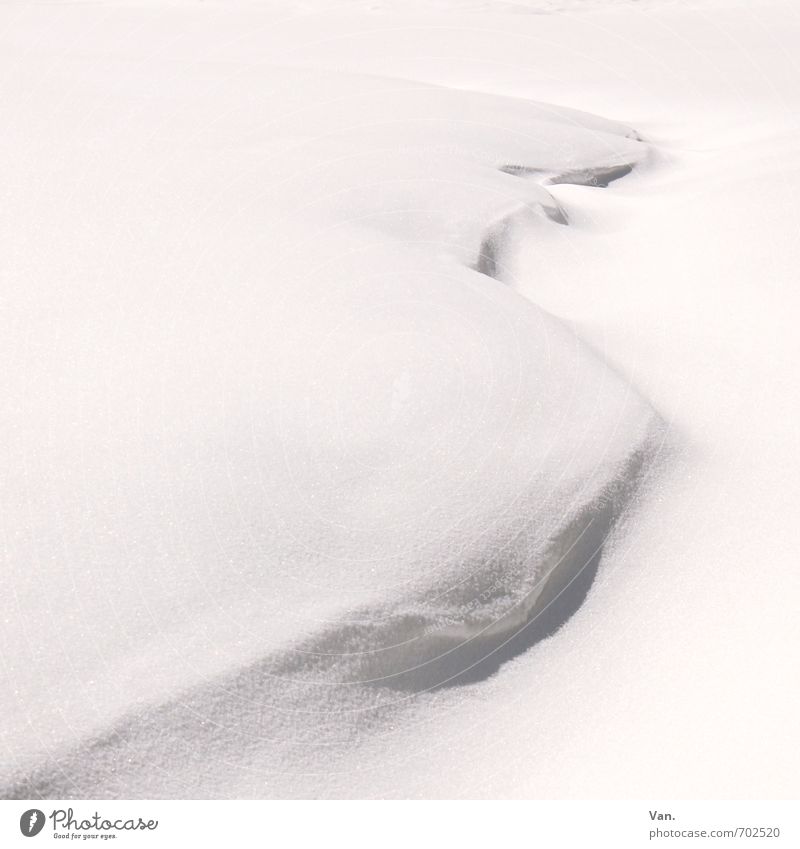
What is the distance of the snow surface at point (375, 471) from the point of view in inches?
42.8

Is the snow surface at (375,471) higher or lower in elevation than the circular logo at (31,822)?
higher

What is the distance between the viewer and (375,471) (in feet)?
4.33

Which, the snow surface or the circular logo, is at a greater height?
the snow surface

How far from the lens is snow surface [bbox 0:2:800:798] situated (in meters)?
1.09

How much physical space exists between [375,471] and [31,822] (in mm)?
613

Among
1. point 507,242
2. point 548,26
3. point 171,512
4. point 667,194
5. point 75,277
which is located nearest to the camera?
point 171,512

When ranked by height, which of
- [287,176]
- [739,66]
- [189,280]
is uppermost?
[739,66]

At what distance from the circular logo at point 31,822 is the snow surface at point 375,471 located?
3 cm

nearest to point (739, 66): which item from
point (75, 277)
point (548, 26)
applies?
point (548, 26)

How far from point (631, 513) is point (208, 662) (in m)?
0.70

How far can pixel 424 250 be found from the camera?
1872mm

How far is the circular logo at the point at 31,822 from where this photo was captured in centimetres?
99

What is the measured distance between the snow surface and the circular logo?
3 cm

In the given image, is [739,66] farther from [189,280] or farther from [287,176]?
[189,280]
